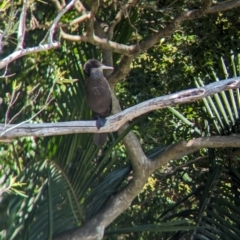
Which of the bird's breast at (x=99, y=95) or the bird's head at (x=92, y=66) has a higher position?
the bird's head at (x=92, y=66)

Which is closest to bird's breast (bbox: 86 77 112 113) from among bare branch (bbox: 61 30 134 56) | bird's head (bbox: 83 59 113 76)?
bird's head (bbox: 83 59 113 76)

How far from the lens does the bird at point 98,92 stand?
20.0 feet

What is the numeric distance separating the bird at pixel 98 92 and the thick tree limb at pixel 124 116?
0.93 meters

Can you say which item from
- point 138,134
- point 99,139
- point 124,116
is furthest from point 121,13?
point 138,134

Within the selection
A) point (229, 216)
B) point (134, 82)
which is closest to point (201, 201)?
point (229, 216)

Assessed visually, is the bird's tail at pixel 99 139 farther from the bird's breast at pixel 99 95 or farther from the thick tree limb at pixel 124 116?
the thick tree limb at pixel 124 116

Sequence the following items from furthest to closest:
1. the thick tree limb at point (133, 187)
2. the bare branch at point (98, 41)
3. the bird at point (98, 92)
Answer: the thick tree limb at point (133, 187) < the bird at point (98, 92) < the bare branch at point (98, 41)

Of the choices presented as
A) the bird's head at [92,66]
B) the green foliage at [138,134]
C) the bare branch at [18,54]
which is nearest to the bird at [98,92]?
the bird's head at [92,66]

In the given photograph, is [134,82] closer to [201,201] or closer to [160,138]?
[160,138]

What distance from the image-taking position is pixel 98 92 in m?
6.17

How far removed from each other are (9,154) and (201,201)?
1779 millimetres

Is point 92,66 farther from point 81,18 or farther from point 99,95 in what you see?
point 81,18

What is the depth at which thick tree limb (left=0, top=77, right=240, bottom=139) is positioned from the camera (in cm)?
480

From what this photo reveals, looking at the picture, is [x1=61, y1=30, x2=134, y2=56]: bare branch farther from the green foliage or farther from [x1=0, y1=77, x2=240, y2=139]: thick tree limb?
[x1=0, y1=77, x2=240, y2=139]: thick tree limb
